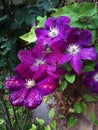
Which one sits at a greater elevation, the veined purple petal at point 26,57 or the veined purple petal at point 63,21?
the veined purple petal at point 63,21

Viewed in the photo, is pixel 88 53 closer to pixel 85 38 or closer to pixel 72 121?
pixel 85 38

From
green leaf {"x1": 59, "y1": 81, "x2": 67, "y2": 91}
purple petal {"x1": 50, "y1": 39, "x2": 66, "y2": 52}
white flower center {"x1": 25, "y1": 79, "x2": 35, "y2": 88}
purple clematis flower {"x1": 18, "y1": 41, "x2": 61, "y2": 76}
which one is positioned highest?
purple petal {"x1": 50, "y1": 39, "x2": 66, "y2": 52}

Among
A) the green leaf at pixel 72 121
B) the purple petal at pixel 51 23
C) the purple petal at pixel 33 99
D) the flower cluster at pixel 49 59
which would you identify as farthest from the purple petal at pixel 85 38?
the green leaf at pixel 72 121

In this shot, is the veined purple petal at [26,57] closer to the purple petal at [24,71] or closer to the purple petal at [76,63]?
the purple petal at [24,71]

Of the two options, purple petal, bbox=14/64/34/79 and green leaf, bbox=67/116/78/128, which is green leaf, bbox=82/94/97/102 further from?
purple petal, bbox=14/64/34/79

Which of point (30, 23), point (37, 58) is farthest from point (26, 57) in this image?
point (30, 23)

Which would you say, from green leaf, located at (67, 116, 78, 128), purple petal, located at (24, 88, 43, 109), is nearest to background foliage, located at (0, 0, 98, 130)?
green leaf, located at (67, 116, 78, 128)

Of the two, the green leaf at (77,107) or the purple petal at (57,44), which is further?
the green leaf at (77,107)
